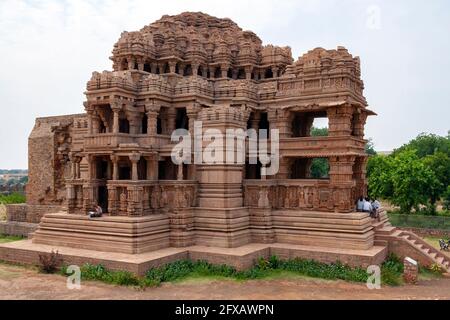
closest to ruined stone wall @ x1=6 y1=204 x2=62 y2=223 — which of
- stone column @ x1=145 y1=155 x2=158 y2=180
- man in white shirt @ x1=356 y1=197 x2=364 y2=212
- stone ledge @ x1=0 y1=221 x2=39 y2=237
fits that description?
stone ledge @ x1=0 y1=221 x2=39 y2=237

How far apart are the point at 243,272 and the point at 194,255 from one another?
201 cm

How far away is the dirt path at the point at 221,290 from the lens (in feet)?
41.8

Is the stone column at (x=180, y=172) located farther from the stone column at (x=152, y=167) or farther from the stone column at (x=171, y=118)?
the stone column at (x=171, y=118)

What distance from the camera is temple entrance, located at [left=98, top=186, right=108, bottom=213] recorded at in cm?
1848

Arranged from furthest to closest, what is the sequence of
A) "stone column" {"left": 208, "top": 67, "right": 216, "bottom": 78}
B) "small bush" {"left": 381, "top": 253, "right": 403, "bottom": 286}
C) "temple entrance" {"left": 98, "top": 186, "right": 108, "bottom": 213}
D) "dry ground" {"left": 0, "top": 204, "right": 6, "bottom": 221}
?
"dry ground" {"left": 0, "top": 204, "right": 6, "bottom": 221} → "stone column" {"left": 208, "top": 67, "right": 216, "bottom": 78} → "temple entrance" {"left": 98, "top": 186, "right": 108, "bottom": 213} → "small bush" {"left": 381, "top": 253, "right": 403, "bottom": 286}

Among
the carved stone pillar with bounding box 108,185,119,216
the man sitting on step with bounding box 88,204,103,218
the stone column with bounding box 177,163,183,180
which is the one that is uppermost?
the stone column with bounding box 177,163,183,180

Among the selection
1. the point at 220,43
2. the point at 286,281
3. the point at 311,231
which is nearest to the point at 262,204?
the point at 311,231

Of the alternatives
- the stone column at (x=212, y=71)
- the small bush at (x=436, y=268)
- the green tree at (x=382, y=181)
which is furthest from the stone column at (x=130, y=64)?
the green tree at (x=382, y=181)

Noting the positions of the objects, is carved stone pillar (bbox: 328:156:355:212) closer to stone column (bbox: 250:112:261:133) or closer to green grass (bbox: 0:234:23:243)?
stone column (bbox: 250:112:261:133)

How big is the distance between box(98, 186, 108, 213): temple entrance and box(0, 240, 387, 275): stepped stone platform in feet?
7.89

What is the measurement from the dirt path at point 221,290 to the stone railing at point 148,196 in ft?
A: 10.5

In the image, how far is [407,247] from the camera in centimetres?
1666

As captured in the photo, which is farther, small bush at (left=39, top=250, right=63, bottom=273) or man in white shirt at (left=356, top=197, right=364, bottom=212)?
man in white shirt at (left=356, top=197, right=364, bottom=212)

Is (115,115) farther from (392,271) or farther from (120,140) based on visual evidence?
(392,271)
